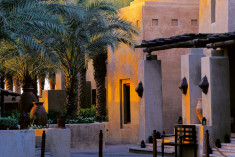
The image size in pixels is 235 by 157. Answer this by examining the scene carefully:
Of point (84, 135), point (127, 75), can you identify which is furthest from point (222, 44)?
point (127, 75)

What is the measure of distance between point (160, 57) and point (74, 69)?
4498 mm

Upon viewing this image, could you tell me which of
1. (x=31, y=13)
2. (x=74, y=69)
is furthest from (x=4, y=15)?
(x=74, y=69)

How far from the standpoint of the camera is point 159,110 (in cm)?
2106

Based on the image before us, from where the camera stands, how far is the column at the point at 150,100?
68.6 feet

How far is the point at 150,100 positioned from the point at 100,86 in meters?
8.89

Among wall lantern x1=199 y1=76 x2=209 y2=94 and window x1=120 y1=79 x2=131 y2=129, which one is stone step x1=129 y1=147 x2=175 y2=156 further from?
window x1=120 y1=79 x2=131 y2=129

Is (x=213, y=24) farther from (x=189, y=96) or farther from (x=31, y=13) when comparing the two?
(x=31, y=13)

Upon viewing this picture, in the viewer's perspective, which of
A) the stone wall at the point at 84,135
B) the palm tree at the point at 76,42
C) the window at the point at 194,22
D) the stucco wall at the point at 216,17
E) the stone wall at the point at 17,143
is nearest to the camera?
the stone wall at the point at 17,143

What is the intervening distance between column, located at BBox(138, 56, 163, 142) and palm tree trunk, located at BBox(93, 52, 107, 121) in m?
8.53

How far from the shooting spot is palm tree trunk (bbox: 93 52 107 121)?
29547mm

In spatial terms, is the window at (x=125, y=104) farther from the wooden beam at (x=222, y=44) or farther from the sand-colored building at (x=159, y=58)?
the wooden beam at (x=222, y=44)

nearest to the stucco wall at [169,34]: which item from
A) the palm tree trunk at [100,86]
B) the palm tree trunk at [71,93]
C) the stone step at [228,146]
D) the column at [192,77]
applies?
the palm tree trunk at [71,93]

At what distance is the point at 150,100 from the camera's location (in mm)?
21031

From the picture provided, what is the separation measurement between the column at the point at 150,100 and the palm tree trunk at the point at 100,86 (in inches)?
336
